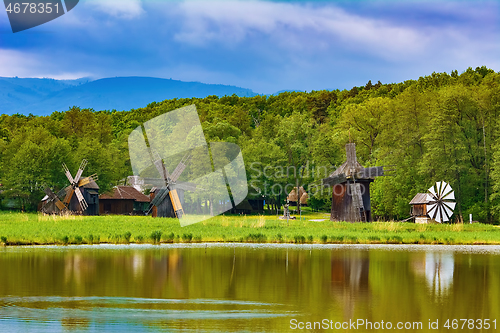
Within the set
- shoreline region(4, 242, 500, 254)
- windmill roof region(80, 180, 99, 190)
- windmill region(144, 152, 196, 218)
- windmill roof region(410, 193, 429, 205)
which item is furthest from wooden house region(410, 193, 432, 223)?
windmill roof region(80, 180, 99, 190)

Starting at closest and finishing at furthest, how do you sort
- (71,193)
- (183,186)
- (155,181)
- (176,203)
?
1. (176,203)
2. (155,181)
3. (183,186)
4. (71,193)

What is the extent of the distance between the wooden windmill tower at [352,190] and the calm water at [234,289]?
19063 millimetres

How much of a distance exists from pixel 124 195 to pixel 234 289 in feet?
196

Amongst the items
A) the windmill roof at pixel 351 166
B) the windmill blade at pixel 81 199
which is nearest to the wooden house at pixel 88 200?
the windmill blade at pixel 81 199

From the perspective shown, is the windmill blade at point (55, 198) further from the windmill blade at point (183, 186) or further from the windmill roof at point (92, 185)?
the windmill blade at point (183, 186)

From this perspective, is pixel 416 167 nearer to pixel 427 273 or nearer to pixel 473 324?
pixel 427 273

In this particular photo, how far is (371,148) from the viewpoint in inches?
2832

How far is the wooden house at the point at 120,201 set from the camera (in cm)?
7512

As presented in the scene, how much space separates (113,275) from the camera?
20.7 m

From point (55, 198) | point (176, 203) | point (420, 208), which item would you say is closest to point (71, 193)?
point (55, 198)

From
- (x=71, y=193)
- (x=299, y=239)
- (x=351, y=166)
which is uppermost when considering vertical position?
(x=351, y=166)

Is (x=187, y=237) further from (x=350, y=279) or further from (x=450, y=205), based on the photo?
(x=450, y=205)

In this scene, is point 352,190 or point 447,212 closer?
point 352,190

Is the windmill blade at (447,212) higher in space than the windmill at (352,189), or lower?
lower
